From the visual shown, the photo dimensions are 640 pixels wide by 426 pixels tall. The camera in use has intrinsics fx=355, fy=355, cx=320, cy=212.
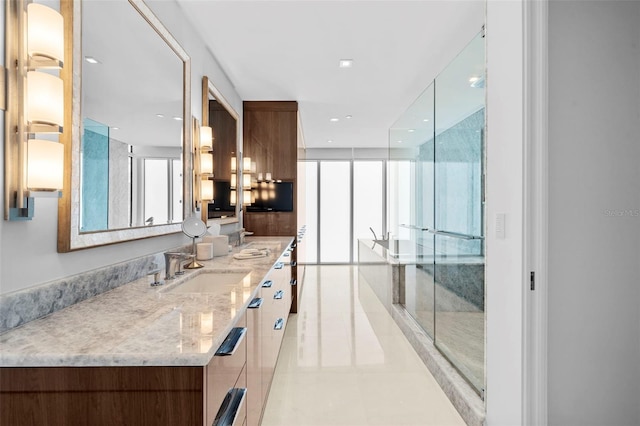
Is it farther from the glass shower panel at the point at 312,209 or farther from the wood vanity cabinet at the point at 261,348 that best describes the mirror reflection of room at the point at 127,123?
the glass shower panel at the point at 312,209

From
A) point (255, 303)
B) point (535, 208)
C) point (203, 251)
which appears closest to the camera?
point (535, 208)

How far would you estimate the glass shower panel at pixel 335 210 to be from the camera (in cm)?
762

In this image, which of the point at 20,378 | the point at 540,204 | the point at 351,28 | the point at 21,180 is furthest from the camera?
the point at 351,28

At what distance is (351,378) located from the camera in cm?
258

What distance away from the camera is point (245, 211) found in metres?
4.45

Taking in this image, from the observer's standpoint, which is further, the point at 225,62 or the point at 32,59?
the point at 225,62

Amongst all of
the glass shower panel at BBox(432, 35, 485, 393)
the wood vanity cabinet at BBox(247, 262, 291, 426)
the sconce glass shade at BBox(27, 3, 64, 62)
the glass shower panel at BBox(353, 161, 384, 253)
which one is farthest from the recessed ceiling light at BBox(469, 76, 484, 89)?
the glass shower panel at BBox(353, 161, 384, 253)

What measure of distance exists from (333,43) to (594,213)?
87.1 inches

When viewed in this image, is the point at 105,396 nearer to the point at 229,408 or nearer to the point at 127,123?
the point at 229,408

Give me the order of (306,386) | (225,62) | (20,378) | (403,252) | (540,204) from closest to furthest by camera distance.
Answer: (20,378)
(540,204)
(306,386)
(225,62)
(403,252)

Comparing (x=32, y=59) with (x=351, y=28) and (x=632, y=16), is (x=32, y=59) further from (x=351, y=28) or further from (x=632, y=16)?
(x=632, y=16)

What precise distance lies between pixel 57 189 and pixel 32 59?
0.39 meters

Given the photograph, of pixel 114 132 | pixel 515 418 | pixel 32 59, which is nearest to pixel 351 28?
pixel 114 132

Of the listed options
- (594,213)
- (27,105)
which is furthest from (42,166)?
(594,213)
